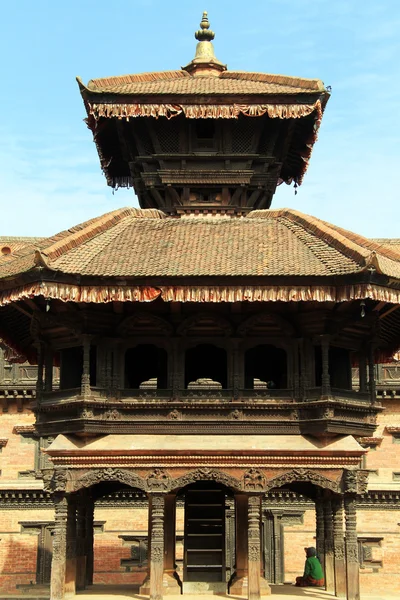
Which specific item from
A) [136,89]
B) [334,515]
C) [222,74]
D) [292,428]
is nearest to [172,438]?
[292,428]

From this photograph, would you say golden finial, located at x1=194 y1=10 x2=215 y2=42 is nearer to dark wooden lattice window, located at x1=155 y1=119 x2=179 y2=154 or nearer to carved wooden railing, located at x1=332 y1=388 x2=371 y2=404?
dark wooden lattice window, located at x1=155 y1=119 x2=179 y2=154

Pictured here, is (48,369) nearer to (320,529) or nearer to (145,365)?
(145,365)

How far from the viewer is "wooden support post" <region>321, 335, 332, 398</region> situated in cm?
2161

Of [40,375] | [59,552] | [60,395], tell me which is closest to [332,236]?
[60,395]

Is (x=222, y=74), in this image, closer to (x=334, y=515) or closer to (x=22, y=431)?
(x=334, y=515)

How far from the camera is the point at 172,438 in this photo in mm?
21781

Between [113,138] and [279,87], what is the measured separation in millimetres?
4562

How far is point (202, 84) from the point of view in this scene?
26.7 meters

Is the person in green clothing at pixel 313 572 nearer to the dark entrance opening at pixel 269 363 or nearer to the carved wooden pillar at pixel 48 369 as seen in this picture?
the dark entrance opening at pixel 269 363

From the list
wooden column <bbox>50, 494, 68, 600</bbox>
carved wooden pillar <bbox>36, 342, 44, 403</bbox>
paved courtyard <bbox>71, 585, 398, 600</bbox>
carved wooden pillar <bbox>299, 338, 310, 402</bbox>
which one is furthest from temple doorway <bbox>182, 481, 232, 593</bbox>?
carved wooden pillar <bbox>36, 342, 44, 403</bbox>

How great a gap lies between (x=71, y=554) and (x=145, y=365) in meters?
5.00

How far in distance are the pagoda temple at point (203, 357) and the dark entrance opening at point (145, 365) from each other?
5cm

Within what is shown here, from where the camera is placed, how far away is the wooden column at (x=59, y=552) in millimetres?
20906

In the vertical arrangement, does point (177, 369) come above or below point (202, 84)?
below
